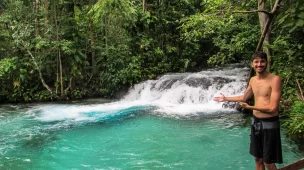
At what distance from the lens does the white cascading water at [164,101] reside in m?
9.74

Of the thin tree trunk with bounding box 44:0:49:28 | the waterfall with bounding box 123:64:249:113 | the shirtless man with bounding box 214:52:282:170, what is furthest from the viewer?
the thin tree trunk with bounding box 44:0:49:28

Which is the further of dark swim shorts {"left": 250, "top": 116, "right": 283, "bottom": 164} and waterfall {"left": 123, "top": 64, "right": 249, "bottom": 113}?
waterfall {"left": 123, "top": 64, "right": 249, "bottom": 113}

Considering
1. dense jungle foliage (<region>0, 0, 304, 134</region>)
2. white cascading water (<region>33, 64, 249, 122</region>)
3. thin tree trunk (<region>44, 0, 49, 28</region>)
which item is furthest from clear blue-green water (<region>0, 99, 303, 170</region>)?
thin tree trunk (<region>44, 0, 49, 28</region>)

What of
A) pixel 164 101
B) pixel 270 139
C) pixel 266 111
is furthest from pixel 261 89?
pixel 164 101

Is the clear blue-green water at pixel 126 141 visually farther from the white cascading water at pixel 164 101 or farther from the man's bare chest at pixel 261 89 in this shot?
the man's bare chest at pixel 261 89

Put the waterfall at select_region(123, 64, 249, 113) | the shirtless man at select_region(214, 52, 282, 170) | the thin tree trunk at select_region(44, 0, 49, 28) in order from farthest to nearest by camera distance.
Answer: the thin tree trunk at select_region(44, 0, 49, 28) → the waterfall at select_region(123, 64, 249, 113) → the shirtless man at select_region(214, 52, 282, 170)

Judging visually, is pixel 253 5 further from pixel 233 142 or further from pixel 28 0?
pixel 28 0

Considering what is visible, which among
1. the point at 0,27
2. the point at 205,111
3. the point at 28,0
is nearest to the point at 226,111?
the point at 205,111

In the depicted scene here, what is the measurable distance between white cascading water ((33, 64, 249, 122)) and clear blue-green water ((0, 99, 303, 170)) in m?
0.13

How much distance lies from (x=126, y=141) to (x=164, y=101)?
4.82 m

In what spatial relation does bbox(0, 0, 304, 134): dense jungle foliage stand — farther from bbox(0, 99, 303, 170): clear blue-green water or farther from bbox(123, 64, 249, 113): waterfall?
bbox(0, 99, 303, 170): clear blue-green water

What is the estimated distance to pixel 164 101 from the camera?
1152 centimetres

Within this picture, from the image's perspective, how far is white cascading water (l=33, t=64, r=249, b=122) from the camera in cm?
974

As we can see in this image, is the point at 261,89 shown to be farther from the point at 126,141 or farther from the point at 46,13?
the point at 46,13
